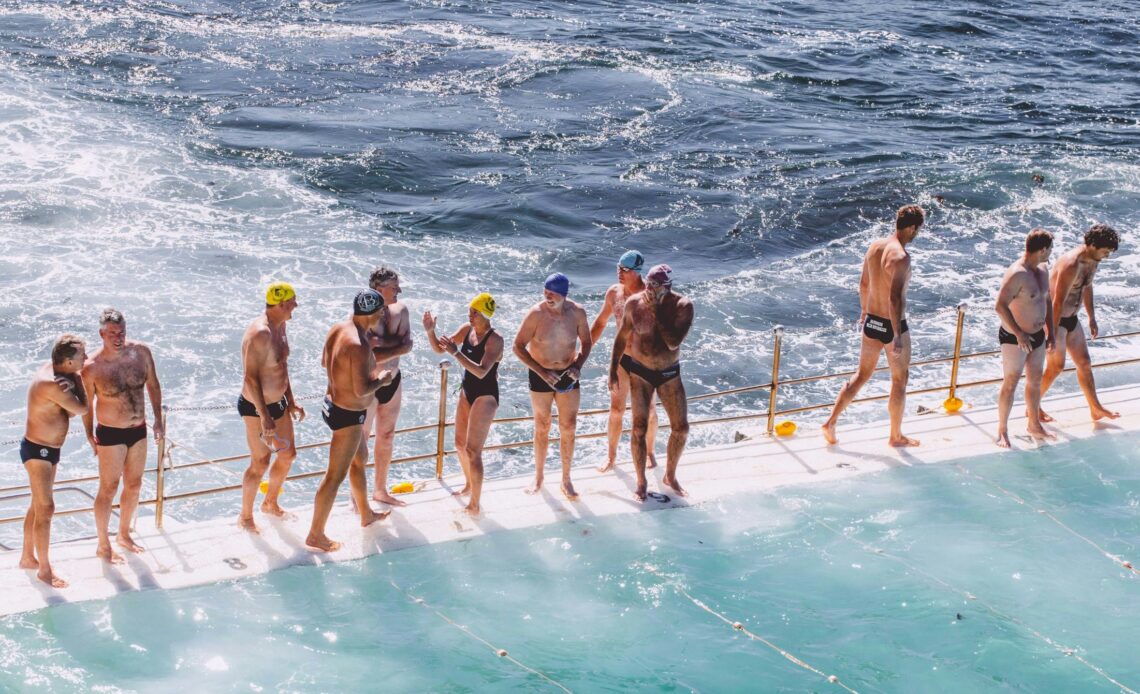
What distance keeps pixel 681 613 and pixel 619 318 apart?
2.33m

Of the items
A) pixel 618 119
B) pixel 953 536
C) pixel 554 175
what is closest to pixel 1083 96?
pixel 618 119

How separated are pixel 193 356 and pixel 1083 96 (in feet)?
81.8

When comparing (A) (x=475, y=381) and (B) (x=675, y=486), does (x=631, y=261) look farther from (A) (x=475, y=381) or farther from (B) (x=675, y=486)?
(B) (x=675, y=486)

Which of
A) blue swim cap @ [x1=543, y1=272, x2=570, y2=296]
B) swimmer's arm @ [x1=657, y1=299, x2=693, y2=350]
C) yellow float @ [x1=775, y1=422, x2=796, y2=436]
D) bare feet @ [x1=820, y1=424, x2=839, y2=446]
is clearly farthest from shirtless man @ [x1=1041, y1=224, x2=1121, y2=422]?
blue swim cap @ [x1=543, y1=272, x2=570, y2=296]

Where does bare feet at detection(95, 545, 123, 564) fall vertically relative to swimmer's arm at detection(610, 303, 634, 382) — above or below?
below

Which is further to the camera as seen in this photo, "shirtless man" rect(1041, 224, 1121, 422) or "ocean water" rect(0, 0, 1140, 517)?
"ocean water" rect(0, 0, 1140, 517)

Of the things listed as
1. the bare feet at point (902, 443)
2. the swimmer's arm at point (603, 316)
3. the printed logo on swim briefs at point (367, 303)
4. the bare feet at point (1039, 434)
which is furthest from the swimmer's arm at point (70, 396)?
the bare feet at point (1039, 434)

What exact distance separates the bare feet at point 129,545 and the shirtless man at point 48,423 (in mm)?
522

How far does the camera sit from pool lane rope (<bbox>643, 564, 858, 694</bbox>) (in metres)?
7.08

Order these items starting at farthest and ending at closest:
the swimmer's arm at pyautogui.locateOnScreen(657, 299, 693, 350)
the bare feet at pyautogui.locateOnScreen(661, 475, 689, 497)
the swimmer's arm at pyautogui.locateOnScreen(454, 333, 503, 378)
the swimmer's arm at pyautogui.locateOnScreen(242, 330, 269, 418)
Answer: the bare feet at pyautogui.locateOnScreen(661, 475, 689, 497), the swimmer's arm at pyautogui.locateOnScreen(657, 299, 693, 350), the swimmer's arm at pyautogui.locateOnScreen(454, 333, 503, 378), the swimmer's arm at pyautogui.locateOnScreen(242, 330, 269, 418)

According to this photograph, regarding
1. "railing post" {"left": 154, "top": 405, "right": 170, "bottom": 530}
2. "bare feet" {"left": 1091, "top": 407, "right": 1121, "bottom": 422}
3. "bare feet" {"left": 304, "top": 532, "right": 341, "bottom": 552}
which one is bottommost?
"bare feet" {"left": 304, "top": 532, "right": 341, "bottom": 552}

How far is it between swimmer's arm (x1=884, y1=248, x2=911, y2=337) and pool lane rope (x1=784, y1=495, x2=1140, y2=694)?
1681 mm

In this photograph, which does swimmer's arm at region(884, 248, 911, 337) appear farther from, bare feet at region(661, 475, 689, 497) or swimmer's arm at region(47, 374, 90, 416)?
swimmer's arm at region(47, 374, 90, 416)

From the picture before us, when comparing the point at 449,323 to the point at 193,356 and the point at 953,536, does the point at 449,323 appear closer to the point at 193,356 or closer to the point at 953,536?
the point at 193,356
